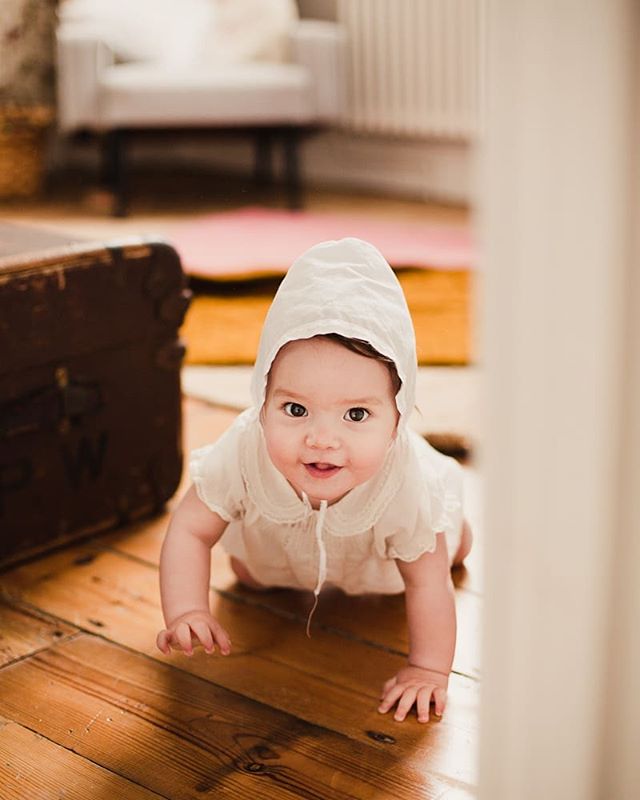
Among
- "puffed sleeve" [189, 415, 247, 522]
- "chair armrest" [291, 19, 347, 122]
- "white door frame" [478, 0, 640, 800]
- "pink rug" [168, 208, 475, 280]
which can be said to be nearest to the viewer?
"white door frame" [478, 0, 640, 800]

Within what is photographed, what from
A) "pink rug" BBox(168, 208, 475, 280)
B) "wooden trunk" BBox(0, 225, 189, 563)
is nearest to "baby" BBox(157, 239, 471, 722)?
"wooden trunk" BBox(0, 225, 189, 563)

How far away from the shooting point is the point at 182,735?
3.37 feet

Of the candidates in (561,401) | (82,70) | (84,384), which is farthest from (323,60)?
(561,401)

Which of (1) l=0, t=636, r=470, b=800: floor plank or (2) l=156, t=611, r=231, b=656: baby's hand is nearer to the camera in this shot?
(1) l=0, t=636, r=470, b=800: floor plank

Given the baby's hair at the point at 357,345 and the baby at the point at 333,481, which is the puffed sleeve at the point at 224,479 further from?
the baby's hair at the point at 357,345

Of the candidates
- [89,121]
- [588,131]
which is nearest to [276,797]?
[588,131]

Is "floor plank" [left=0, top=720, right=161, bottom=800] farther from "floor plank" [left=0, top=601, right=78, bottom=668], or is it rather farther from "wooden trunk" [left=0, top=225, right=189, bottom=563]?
"wooden trunk" [left=0, top=225, right=189, bottom=563]

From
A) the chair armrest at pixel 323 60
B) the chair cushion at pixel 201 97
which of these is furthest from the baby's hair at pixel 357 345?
the chair armrest at pixel 323 60

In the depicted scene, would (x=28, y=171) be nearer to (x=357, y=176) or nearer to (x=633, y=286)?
(x=357, y=176)

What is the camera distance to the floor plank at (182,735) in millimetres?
956

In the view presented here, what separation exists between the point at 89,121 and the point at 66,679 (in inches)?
103

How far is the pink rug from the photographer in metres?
2.72

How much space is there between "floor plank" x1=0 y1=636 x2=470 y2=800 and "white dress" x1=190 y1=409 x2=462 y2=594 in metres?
0.16

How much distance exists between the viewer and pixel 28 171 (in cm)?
399
